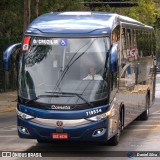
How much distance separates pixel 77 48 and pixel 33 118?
1801mm

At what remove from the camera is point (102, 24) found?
11445 mm

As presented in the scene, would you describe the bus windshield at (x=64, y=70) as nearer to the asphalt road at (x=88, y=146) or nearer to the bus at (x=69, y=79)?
the bus at (x=69, y=79)

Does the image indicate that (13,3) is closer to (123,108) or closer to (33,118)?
(123,108)

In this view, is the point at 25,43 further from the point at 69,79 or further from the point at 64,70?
the point at 69,79

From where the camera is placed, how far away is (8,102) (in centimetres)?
2473

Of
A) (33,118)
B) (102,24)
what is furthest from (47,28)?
(33,118)

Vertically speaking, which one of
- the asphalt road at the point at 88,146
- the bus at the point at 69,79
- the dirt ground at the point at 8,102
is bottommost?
the dirt ground at the point at 8,102

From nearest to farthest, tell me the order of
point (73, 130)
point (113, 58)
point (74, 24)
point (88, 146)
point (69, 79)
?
1. point (73, 130)
2. point (113, 58)
3. point (69, 79)
4. point (74, 24)
5. point (88, 146)

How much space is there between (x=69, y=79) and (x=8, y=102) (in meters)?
A: 14.3

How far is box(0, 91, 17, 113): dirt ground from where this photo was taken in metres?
22.1

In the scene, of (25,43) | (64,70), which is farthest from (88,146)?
(25,43)

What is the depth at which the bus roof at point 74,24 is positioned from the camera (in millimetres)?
11172

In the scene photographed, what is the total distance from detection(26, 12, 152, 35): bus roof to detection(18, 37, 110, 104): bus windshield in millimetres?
189

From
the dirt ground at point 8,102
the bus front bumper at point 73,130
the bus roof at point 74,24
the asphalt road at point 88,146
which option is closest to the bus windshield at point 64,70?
the bus roof at point 74,24
